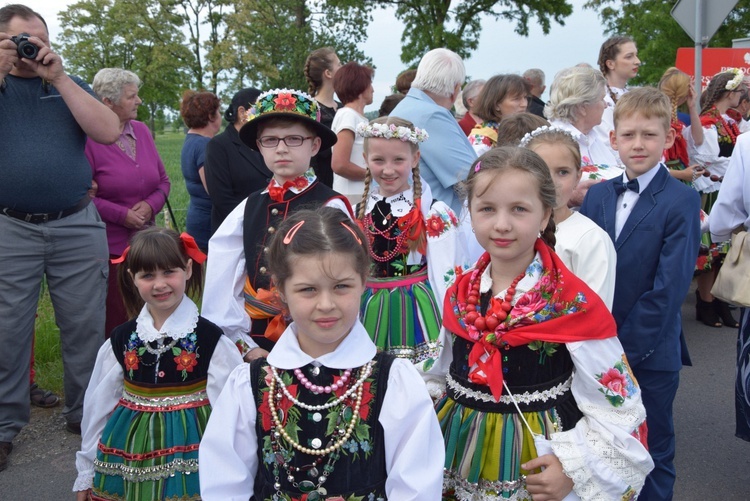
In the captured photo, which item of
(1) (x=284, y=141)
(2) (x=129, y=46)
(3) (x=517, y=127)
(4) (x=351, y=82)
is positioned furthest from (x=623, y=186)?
(2) (x=129, y=46)

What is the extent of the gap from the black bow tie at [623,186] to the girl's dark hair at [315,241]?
158 centimetres

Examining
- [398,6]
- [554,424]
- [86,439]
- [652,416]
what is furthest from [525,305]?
[398,6]

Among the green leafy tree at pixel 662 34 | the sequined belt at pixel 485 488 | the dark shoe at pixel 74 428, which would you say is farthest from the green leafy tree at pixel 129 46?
the sequined belt at pixel 485 488

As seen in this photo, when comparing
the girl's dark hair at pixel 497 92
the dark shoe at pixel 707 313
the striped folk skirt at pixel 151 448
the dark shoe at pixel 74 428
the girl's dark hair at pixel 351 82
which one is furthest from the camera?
the dark shoe at pixel 707 313

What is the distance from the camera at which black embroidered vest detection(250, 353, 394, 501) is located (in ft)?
6.98

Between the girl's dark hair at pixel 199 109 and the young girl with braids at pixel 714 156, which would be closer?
the girl's dark hair at pixel 199 109

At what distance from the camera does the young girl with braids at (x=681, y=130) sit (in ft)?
21.9

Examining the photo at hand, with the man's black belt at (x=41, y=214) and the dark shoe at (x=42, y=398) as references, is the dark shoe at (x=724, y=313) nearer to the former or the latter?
the man's black belt at (x=41, y=214)

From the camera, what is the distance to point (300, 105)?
3303 mm

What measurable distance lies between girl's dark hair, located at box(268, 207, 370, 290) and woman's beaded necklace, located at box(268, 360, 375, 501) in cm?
36

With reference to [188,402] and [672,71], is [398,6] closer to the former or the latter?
[672,71]

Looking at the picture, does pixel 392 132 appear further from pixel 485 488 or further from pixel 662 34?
pixel 662 34

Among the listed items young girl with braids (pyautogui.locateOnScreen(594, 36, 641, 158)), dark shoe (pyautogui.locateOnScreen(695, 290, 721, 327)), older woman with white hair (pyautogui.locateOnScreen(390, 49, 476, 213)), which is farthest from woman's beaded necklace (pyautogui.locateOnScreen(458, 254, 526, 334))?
dark shoe (pyautogui.locateOnScreen(695, 290, 721, 327))

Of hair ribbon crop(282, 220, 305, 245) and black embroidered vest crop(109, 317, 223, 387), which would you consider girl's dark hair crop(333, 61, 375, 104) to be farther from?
hair ribbon crop(282, 220, 305, 245)
